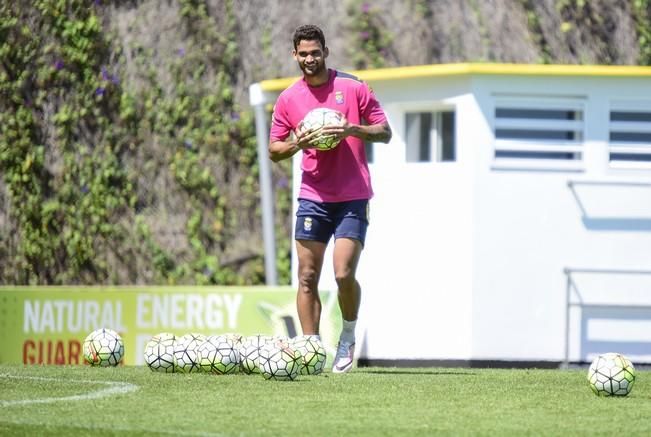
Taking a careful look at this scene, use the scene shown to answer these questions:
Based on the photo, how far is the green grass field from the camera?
20.1ft

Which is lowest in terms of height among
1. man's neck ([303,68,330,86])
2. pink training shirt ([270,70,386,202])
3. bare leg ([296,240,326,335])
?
bare leg ([296,240,326,335])

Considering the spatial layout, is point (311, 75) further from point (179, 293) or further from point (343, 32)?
A: point (343, 32)

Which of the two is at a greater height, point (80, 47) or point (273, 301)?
point (80, 47)

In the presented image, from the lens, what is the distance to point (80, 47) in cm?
1625

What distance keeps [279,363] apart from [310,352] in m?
0.37

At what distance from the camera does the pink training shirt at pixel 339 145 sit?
369 inches

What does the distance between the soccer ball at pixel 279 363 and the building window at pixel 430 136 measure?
Answer: 513 cm

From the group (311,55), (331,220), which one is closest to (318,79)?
(311,55)

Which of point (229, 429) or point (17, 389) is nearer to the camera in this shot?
point (229, 429)

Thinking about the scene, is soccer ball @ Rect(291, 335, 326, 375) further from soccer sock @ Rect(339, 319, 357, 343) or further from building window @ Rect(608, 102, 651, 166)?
building window @ Rect(608, 102, 651, 166)

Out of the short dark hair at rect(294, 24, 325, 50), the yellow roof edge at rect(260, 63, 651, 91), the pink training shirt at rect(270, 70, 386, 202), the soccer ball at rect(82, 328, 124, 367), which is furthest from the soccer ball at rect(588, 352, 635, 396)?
the yellow roof edge at rect(260, 63, 651, 91)

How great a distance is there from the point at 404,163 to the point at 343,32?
4.14 meters

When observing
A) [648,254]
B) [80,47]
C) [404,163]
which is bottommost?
[648,254]

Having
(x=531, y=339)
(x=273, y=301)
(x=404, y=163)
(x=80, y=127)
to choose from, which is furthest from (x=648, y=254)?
(x=80, y=127)
